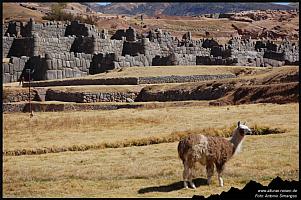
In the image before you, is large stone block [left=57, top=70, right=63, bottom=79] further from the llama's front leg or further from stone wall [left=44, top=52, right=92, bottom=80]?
the llama's front leg

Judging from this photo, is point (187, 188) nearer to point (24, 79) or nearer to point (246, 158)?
point (246, 158)

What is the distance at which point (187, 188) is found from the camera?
13992 mm

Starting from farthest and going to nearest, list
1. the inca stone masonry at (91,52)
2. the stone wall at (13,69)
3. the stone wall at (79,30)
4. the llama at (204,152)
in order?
the stone wall at (79,30)
the inca stone masonry at (91,52)
the stone wall at (13,69)
the llama at (204,152)

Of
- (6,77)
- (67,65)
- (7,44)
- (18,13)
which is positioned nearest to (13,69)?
(6,77)

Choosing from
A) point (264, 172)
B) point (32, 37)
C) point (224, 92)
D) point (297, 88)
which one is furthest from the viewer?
point (32, 37)

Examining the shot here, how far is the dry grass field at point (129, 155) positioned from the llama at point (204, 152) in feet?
1.37

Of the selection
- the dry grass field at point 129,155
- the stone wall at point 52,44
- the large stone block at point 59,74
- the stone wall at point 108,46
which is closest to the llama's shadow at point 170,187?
the dry grass field at point 129,155

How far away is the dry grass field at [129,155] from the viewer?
579 inches

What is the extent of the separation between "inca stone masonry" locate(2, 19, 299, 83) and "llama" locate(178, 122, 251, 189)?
32.8m

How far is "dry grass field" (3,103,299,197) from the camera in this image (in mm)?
14711

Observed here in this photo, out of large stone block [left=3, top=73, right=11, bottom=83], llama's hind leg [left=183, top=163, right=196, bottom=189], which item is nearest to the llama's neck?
llama's hind leg [left=183, top=163, right=196, bottom=189]

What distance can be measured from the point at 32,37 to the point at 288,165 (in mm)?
36287

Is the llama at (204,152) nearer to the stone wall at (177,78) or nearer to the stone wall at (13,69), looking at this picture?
the stone wall at (177,78)

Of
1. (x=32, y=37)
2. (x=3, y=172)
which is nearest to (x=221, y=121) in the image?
(x=3, y=172)
